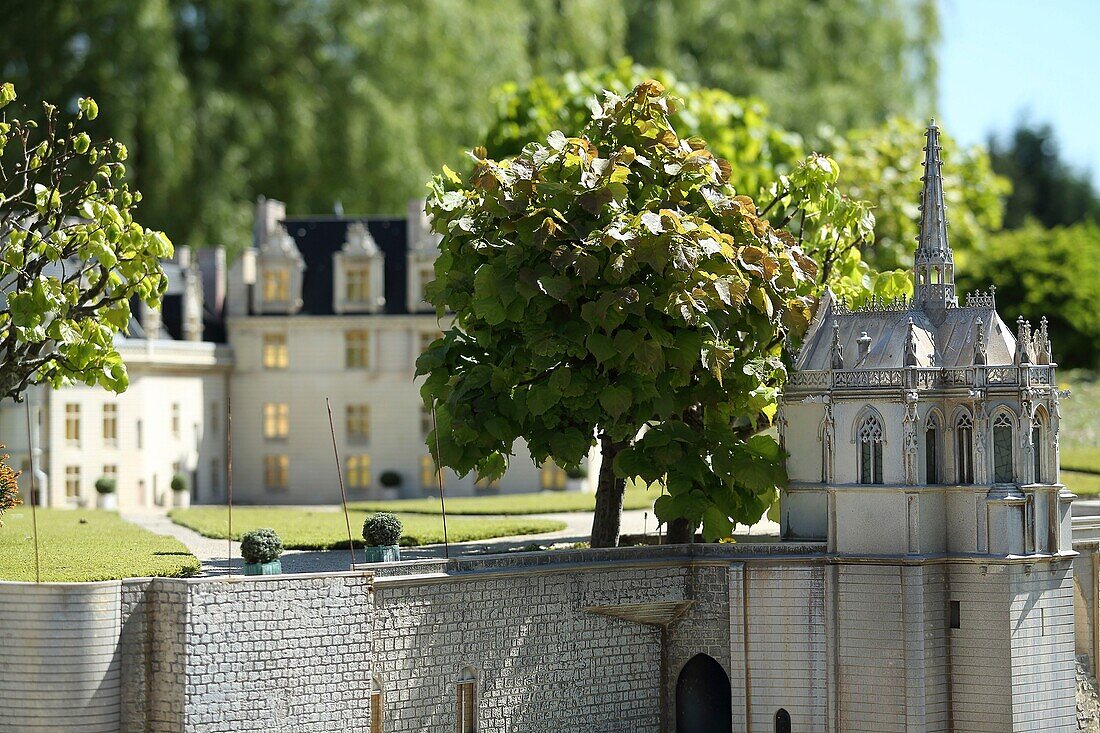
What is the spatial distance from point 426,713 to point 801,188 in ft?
59.2

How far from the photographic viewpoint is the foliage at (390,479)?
7194 centimetres

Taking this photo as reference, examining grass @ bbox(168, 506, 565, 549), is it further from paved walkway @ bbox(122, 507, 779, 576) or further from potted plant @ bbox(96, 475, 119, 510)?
potted plant @ bbox(96, 475, 119, 510)

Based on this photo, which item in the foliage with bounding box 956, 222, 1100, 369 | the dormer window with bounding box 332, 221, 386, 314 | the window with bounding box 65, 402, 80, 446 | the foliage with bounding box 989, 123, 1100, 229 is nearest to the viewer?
the window with bounding box 65, 402, 80, 446

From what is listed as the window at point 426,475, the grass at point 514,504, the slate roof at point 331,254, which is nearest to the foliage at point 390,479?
the window at point 426,475

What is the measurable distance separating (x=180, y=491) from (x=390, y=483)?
28.2 feet

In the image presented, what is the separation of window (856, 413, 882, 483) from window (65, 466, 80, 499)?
34.4 m

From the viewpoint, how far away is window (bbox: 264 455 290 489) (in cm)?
7275

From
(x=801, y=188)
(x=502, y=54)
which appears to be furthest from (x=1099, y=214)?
(x=801, y=188)

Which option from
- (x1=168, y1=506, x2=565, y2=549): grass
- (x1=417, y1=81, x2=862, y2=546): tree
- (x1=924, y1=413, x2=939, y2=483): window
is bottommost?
(x1=168, y1=506, x2=565, y2=549): grass

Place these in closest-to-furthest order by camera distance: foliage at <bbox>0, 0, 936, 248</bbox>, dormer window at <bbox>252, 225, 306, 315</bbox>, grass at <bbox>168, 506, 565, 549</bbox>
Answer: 1. grass at <bbox>168, 506, 565, 549</bbox>
2. foliage at <bbox>0, 0, 936, 248</bbox>
3. dormer window at <bbox>252, 225, 306, 315</bbox>

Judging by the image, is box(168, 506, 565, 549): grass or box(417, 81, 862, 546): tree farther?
box(168, 506, 565, 549): grass

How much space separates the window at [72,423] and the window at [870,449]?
112ft

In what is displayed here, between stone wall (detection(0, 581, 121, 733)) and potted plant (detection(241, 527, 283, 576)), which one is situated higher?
potted plant (detection(241, 527, 283, 576))

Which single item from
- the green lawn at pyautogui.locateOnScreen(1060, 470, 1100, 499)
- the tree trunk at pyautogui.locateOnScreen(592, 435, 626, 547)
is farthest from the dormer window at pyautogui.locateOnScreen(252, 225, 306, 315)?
the green lawn at pyautogui.locateOnScreen(1060, 470, 1100, 499)
